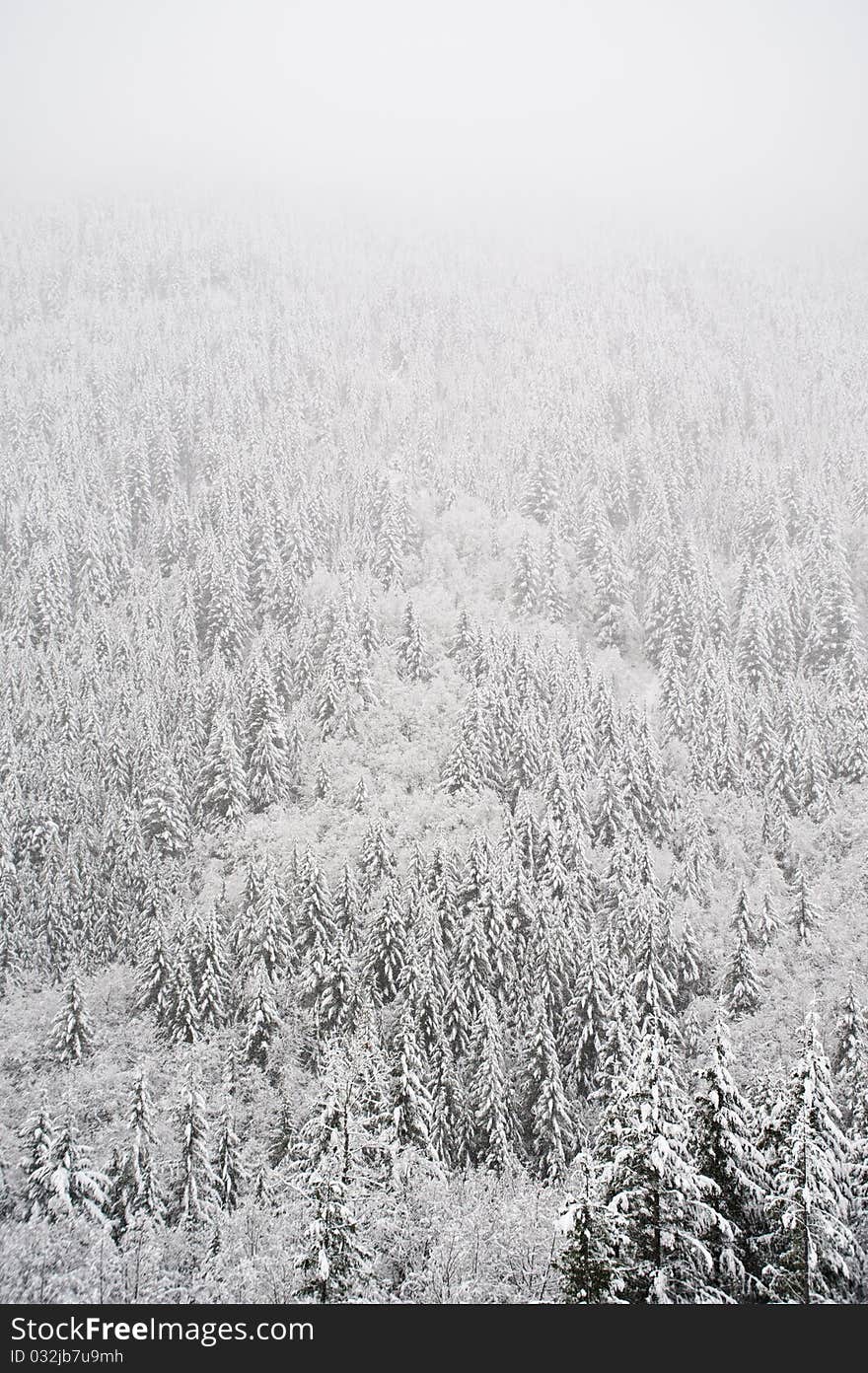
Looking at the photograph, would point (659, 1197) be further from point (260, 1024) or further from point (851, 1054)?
point (260, 1024)

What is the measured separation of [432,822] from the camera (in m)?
69.6

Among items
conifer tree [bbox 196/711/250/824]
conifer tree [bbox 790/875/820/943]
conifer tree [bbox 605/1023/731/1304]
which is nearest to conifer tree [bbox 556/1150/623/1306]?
conifer tree [bbox 605/1023/731/1304]

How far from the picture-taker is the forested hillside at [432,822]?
24.5 m

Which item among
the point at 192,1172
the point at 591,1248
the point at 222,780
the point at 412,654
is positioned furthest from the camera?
the point at 412,654

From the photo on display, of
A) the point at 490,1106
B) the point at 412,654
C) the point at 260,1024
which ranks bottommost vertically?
the point at 260,1024

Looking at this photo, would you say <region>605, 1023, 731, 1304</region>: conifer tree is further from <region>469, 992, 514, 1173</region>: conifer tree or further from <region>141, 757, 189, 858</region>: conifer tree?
<region>141, 757, 189, 858</region>: conifer tree

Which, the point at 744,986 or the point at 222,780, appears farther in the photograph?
the point at 222,780

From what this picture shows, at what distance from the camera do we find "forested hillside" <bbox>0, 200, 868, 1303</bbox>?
24.5 metres

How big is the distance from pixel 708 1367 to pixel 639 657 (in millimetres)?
83248

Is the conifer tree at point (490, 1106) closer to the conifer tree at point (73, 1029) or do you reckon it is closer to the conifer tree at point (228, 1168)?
the conifer tree at point (228, 1168)

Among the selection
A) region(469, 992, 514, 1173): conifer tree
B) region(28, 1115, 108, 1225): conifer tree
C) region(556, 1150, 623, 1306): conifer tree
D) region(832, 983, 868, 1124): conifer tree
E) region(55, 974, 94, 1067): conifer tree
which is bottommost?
region(55, 974, 94, 1067): conifer tree

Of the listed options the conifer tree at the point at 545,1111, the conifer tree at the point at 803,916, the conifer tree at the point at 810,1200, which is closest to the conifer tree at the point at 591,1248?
the conifer tree at the point at 810,1200

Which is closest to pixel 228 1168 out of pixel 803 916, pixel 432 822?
pixel 432 822

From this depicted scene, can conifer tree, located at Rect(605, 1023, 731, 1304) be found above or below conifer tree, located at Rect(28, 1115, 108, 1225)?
above
